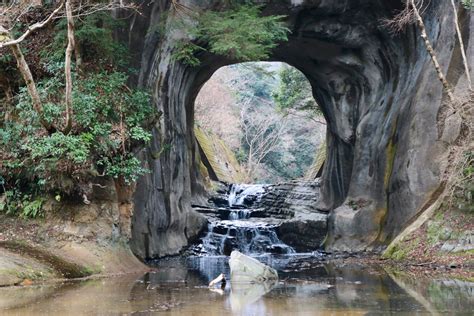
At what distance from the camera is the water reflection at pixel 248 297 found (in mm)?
7711

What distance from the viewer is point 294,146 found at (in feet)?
148

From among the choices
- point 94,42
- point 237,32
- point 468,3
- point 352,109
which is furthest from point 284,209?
point 94,42

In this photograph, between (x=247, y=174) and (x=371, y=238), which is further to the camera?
(x=247, y=174)

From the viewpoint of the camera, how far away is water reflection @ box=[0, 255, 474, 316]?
771cm

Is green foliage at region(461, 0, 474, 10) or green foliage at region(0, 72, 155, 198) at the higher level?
green foliage at region(461, 0, 474, 10)

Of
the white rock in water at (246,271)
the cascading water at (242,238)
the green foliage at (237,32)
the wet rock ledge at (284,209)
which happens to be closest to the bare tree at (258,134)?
the wet rock ledge at (284,209)

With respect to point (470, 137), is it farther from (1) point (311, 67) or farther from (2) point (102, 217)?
(1) point (311, 67)

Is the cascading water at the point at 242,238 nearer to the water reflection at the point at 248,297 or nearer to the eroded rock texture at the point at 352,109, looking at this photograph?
the eroded rock texture at the point at 352,109

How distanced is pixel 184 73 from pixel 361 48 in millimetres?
6103

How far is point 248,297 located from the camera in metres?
9.21

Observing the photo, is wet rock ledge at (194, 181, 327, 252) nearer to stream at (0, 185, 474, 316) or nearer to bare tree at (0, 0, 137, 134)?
stream at (0, 185, 474, 316)

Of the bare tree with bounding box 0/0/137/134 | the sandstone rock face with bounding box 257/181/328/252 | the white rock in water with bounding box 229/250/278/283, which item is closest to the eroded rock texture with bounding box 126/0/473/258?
the sandstone rock face with bounding box 257/181/328/252

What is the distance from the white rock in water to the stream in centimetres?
33

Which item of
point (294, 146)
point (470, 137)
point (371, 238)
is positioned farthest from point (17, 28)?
point (294, 146)
